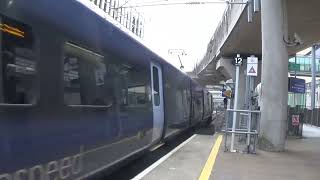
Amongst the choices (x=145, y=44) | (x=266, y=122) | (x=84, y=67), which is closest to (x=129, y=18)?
(x=266, y=122)

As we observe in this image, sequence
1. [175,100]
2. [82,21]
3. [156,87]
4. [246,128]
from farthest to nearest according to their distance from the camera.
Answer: [175,100] → [246,128] → [156,87] → [82,21]

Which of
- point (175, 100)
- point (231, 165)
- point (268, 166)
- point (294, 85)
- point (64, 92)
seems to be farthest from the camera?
point (294, 85)

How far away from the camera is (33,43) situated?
620 cm

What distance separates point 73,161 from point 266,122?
11375 millimetres

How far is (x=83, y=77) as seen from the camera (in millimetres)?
8008

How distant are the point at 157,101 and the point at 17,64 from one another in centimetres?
889

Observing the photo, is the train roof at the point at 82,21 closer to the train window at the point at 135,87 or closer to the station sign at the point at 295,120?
the train window at the point at 135,87

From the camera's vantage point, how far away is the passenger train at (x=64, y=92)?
5750 mm

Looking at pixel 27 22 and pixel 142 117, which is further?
pixel 142 117

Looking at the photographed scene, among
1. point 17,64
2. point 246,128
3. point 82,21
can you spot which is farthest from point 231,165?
point 17,64

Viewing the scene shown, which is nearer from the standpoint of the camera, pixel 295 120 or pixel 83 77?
pixel 83 77

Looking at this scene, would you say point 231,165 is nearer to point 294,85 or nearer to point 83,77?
point 83,77

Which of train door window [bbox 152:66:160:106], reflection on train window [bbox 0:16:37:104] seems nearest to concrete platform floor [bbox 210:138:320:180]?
train door window [bbox 152:66:160:106]

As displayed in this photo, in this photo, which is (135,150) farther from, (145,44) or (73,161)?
(73,161)
